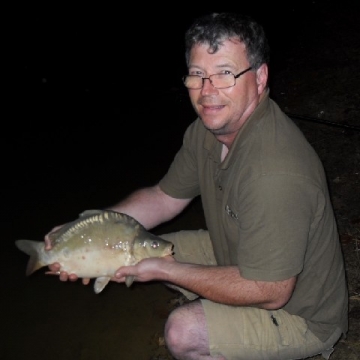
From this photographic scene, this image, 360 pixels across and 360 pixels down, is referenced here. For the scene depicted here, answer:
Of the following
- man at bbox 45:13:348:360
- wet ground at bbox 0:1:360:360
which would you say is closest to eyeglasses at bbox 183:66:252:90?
man at bbox 45:13:348:360

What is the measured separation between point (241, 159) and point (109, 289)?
2684mm

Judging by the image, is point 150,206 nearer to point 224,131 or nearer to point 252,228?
point 224,131

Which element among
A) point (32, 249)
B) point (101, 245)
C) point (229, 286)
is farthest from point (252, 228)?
point (32, 249)

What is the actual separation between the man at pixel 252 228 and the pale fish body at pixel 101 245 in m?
0.07

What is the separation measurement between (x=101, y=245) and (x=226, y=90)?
1181 mm

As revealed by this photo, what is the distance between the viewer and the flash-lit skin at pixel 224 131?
104 inches

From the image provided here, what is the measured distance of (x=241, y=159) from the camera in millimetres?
2666

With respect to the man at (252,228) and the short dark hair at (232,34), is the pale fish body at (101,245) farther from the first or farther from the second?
the short dark hair at (232,34)

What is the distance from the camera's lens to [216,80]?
2.74 meters

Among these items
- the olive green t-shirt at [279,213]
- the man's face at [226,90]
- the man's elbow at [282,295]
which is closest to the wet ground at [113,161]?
the olive green t-shirt at [279,213]

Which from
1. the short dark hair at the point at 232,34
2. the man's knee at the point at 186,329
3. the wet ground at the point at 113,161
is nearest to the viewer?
the short dark hair at the point at 232,34

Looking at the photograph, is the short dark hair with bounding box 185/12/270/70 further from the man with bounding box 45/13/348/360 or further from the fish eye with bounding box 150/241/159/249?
the fish eye with bounding box 150/241/159/249

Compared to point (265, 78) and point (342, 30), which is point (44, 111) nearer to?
point (342, 30)

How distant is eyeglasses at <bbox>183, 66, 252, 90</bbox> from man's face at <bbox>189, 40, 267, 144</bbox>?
17mm
